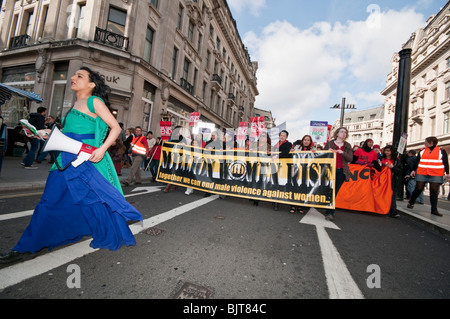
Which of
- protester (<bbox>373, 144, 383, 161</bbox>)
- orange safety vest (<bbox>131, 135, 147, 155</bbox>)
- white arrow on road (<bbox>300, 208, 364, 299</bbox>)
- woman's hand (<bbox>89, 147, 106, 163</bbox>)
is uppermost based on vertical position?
protester (<bbox>373, 144, 383, 161</bbox>)

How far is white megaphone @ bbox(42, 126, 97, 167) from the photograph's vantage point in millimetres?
1893

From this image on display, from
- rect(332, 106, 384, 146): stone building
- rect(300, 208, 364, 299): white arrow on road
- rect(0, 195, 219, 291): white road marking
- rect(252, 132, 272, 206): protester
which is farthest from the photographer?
rect(332, 106, 384, 146): stone building

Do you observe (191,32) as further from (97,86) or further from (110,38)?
(97,86)

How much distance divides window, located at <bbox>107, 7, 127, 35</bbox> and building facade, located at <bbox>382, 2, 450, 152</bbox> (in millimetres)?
32589

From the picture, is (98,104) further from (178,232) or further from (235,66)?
(235,66)

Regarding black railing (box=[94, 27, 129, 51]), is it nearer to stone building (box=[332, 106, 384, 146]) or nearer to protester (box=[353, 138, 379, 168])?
protester (box=[353, 138, 379, 168])

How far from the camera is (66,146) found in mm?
1908

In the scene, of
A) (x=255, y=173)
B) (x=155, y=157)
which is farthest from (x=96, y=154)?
(x=155, y=157)

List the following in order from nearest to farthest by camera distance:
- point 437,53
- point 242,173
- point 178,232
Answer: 1. point 178,232
2. point 242,173
3. point 437,53

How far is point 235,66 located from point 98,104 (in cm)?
3827

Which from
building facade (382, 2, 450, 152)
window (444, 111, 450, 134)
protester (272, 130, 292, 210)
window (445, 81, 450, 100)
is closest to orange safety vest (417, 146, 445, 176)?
protester (272, 130, 292, 210)

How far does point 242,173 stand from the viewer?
19.1 ft

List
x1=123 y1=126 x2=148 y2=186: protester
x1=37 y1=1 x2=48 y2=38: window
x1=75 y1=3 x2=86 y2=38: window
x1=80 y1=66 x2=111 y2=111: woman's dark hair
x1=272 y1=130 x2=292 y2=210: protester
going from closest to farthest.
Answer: x1=80 y1=66 x2=111 y2=111: woman's dark hair < x1=272 y1=130 x2=292 y2=210: protester < x1=123 y1=126 x2=148 y2=186: protester < x1=75 y1=3 x2=86 y2=38: window < x1=37 y1=1 x2=48 y2=38: window
